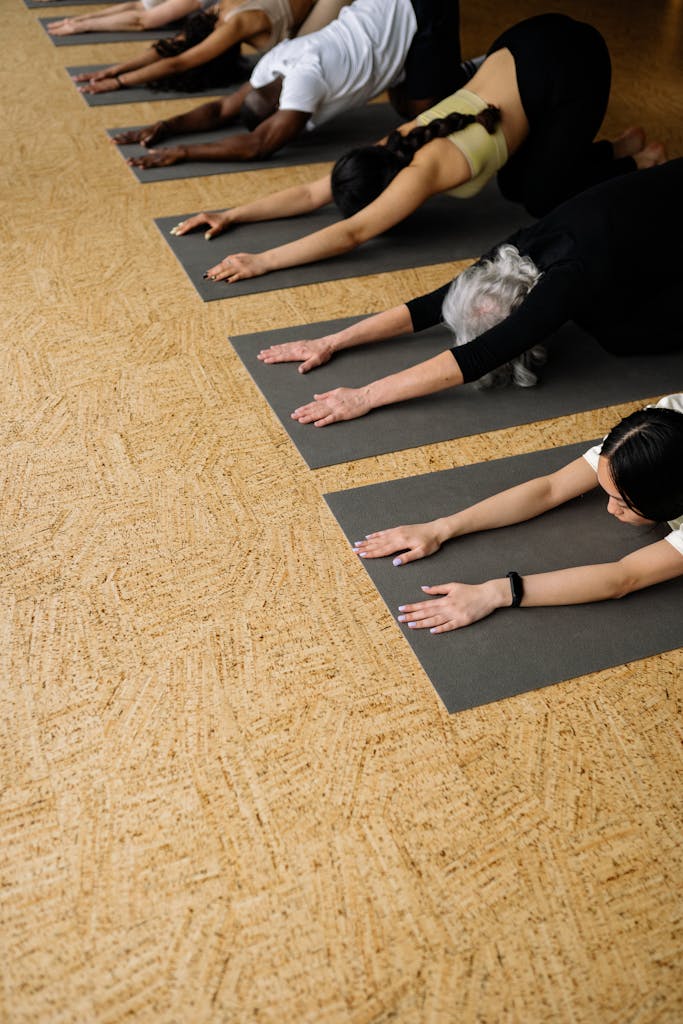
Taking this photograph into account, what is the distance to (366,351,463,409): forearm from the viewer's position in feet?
8.04

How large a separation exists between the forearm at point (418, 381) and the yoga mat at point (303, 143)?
171 centimetres

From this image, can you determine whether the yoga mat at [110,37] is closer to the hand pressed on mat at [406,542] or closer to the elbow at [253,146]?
the elbow at [253,146]

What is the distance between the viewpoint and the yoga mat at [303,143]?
3.76m

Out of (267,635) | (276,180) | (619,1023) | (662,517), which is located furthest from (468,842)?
(276,180)

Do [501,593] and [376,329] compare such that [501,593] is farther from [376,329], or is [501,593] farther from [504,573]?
[376,329]

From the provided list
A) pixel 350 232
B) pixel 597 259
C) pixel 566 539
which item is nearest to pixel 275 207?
pixel 350 232

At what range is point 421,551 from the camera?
6.98 ft

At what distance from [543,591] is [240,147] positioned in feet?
8.46

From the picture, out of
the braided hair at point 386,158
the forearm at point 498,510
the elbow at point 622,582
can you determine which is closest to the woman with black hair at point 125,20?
the braided hair at point 386,158

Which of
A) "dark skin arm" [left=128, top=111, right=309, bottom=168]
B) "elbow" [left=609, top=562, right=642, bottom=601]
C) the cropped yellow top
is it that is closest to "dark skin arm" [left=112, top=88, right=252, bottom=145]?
"dark skin arm" [left=128, top=111, right=309, bottom=168]

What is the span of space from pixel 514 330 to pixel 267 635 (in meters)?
1.03

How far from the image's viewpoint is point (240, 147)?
3771mm

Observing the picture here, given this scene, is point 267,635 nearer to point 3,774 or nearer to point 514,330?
point 3,774

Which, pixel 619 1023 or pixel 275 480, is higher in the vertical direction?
pixel 275 480
